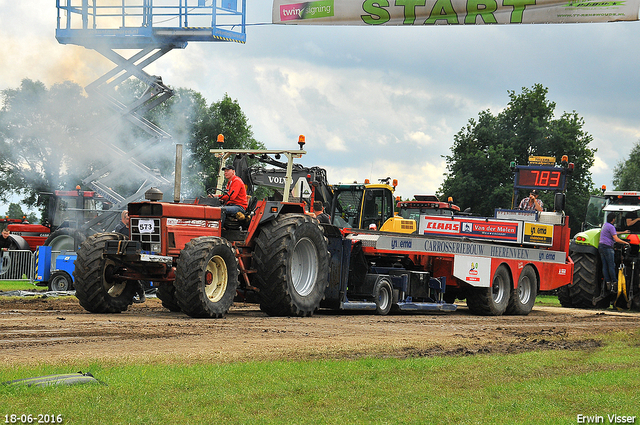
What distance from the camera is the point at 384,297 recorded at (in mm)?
14680

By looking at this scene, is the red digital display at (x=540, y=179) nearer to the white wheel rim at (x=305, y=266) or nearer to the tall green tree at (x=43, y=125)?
the white wheel rim at (x=305, y=266)

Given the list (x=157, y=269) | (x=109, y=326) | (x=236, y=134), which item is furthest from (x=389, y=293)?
(x=236, y=134)

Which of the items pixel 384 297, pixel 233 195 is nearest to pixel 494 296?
pixel 384 297

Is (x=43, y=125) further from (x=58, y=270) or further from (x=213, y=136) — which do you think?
(x=213, y=136)

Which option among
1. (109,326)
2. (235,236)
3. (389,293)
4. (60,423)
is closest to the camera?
(60,423)

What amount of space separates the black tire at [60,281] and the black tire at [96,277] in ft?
33.2

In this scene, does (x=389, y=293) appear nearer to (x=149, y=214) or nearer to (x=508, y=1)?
(x=149, y=214)

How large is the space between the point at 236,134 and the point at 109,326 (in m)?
35.2

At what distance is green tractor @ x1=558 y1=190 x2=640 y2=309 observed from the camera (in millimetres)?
19000

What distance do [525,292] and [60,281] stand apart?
12363mm

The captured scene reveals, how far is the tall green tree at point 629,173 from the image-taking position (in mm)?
68938

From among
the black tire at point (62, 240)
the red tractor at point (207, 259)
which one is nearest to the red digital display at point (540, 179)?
the red tractor at point (207, 259)

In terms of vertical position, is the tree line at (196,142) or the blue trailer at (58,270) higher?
the tree line at (196,142)

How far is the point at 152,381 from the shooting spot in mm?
6105
